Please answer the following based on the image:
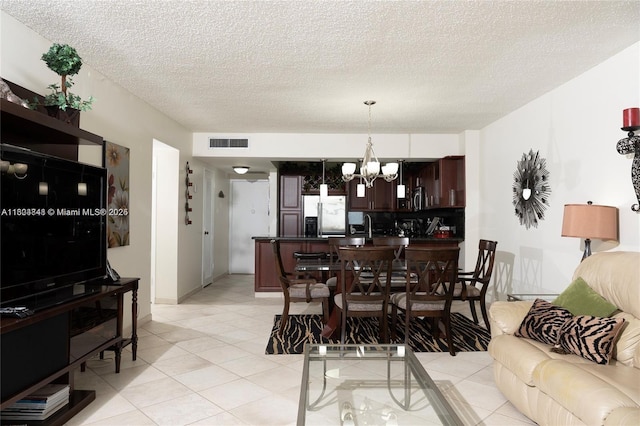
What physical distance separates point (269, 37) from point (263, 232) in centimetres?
597

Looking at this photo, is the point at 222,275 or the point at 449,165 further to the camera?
the point at 222,275

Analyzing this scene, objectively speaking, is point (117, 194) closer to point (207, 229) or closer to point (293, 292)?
point (293, 292)

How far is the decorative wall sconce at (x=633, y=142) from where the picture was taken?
2.66 metres

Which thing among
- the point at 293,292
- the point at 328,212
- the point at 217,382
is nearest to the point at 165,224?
the point at 293,292

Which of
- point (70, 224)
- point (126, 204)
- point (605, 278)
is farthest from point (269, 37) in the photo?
point (605, 278)

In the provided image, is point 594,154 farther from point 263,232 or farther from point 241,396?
point 263,232

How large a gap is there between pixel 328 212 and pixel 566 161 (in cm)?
460

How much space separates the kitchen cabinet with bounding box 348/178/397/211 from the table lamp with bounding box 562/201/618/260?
4.69 m

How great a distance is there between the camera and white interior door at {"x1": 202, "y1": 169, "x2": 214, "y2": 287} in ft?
21.8

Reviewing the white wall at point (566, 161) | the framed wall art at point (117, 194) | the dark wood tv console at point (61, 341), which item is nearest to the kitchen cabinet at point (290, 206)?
the white wall at point (566, 161)

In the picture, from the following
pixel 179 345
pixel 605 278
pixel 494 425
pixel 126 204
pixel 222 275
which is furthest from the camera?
pixel 222 275

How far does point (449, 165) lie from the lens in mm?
5789

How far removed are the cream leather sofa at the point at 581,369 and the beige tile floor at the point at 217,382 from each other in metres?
0.28

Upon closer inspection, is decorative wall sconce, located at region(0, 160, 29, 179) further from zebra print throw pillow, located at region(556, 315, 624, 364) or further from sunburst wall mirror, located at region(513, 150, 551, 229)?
sunburst wall mirror, located at region(513, 150, 551, 229)
